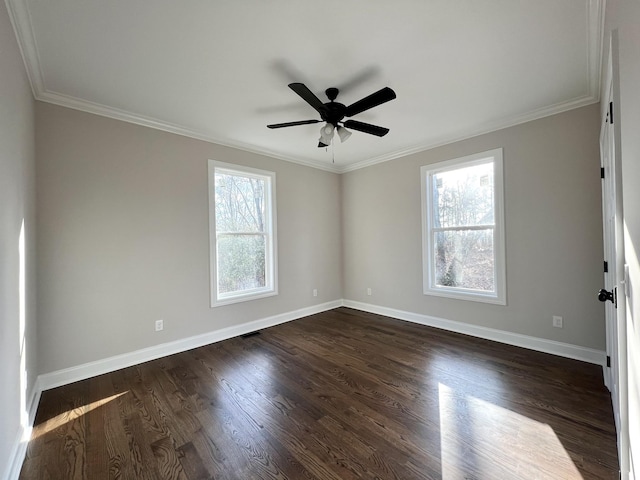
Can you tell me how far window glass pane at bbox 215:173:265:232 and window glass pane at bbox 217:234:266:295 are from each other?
0.51 ft

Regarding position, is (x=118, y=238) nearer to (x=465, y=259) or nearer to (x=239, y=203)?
(x=239, y=203)

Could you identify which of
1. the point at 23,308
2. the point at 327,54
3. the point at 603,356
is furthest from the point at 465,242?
the point at 23,308

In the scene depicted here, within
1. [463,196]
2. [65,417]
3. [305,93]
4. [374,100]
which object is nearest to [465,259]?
[463,196]

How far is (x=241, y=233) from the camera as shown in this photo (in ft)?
13.0

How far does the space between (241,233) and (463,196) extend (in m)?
3.10

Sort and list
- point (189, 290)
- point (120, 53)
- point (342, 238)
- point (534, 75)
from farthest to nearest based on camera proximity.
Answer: point (342, 238) < point (189, 290) < point (534, 75) < point (120, 53)

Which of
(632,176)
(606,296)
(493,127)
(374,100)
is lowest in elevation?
(606,296)

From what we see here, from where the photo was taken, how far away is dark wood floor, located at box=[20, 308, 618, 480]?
5.24 ft

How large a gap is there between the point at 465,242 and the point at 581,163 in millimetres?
1419

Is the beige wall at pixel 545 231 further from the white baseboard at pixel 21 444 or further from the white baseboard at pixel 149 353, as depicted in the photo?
the white baseboard at pixel 21 444

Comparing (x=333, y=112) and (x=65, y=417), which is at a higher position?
(x=333, y=112)

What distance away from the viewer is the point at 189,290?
3.42 metres

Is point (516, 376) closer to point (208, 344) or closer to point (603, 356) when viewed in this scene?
point (603, 356)

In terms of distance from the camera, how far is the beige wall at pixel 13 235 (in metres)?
1.45
